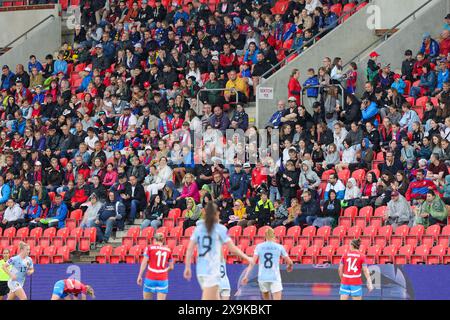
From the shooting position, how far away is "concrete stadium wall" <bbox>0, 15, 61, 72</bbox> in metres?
34.5

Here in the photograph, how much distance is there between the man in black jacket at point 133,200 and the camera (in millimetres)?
25469

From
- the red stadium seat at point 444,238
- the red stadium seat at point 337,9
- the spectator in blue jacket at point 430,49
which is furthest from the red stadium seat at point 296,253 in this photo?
the red stadium seat at point 337,9

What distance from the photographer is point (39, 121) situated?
29.9 m

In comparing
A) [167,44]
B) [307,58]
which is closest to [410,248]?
[307,58]

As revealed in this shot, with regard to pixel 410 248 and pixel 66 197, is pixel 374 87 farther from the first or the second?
pixel 66 197

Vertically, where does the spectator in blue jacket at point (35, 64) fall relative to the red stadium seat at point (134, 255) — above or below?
above

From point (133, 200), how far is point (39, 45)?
10894mm

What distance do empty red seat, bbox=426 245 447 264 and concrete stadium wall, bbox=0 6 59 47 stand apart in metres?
18.6

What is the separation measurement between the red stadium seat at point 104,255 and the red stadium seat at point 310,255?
4.30 meters

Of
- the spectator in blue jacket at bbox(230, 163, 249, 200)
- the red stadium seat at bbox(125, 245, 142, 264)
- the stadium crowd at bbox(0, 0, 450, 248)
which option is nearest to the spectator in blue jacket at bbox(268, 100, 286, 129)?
the stadium crowd at bbox(0, 0, 450, 248)

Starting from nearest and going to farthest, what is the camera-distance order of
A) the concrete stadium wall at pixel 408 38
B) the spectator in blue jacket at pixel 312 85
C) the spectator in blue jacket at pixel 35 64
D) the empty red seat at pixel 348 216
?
the empty red seat at pixel 348 216, the spectator in blue jacket at pixel 312 85, the concrete stadium wall at pixel 408 38, the spectator in blue jacket at pixel 35 64

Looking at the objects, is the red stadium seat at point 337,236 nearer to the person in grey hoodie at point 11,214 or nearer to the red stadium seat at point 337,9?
the person in grey hoodie at point 11,214

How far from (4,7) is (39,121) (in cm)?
762

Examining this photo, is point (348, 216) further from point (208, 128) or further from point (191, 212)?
point (208, 128)
